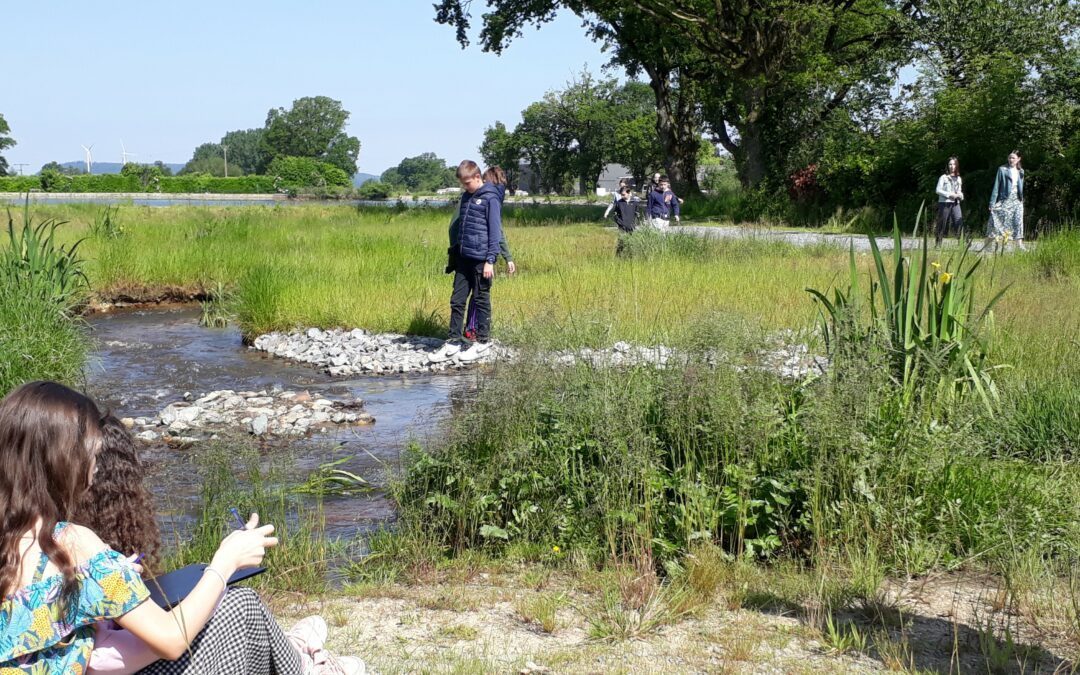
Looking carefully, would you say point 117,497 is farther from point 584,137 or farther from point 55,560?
point 584,137

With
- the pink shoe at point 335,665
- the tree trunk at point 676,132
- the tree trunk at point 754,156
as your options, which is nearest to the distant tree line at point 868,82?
the tree trunk at point 754,156

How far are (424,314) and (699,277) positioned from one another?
3582mm

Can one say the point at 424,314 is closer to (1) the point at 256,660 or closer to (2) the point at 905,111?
(1) the point at 256,660

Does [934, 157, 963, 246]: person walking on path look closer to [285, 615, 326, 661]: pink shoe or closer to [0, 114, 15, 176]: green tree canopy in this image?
[285, 615, 326, 661]: pink shoe

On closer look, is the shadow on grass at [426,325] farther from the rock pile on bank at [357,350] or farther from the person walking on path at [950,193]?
the person walking on path at [950,193]

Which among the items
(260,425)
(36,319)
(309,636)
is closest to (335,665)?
(309,636)

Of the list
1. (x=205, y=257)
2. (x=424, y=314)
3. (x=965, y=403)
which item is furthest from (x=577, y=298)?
(x=205, y=257)

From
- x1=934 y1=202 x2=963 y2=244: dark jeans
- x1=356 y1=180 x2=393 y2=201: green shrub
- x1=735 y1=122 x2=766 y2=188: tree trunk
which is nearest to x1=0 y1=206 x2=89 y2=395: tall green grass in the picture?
x1=934 y1=202 x2=963 y2=244: dark jeans

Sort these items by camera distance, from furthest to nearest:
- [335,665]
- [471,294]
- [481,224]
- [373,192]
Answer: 1. [373,192]
2. [471,294]
3. [481,224]
4. [335,665]

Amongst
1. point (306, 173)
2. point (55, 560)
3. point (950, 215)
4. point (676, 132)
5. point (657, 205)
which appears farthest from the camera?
point (306, 173)

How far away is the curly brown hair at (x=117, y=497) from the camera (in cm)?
265

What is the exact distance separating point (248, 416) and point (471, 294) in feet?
10.3

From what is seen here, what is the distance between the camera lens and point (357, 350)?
11.5 m

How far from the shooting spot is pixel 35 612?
8.15ft
